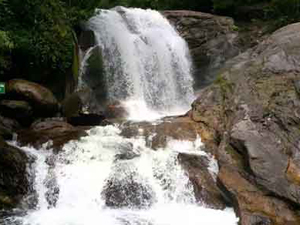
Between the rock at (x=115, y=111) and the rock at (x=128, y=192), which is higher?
the rock at (x=115, y=111)

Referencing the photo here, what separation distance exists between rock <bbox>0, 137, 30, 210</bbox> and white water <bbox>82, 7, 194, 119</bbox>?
6.10 meters

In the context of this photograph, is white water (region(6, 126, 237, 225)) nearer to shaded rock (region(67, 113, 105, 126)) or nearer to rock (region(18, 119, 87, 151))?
rock (region(18, 119, 87, 151))

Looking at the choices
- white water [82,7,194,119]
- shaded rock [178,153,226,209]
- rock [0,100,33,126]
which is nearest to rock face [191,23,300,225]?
shaded rock [178,153,226,209]

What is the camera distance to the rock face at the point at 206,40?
19.2m

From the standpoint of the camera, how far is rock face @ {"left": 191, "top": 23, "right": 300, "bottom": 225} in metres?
10.4

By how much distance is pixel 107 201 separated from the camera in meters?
11.2

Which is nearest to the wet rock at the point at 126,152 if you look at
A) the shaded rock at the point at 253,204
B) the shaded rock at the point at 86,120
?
the shaded rock at the point at 253,204

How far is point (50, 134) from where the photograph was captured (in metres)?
13.2

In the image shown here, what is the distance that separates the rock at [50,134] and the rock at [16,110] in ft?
1.27

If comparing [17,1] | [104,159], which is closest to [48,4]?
[17,1]

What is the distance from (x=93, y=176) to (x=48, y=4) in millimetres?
5387

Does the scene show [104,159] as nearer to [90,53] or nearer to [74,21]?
[90,53]

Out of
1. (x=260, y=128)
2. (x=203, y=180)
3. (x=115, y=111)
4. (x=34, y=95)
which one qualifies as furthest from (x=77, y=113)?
(x=260, y=128)

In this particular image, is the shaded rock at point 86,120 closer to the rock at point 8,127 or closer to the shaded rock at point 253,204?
the rock at point 8,127
